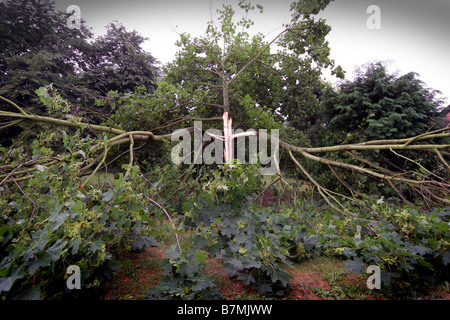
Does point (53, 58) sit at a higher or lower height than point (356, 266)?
higher

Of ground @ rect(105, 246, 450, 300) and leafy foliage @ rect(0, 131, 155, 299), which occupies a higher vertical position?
leafy foliage @ rect(0, 131, 155, 299)

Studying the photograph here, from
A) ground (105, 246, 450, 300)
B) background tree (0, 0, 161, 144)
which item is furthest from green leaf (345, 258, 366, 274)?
background tree (0, 0, 161, 144)

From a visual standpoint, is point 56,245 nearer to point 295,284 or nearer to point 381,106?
point 295,284

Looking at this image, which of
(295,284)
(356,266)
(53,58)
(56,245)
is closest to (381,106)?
(356,266)

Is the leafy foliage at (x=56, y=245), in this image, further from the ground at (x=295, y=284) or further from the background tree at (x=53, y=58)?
the background tree at (x=53, y=58)

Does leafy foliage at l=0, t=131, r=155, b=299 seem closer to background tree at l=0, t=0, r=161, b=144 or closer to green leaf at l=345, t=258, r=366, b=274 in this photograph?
green leaf at l=345, t=258, r=366, b=274

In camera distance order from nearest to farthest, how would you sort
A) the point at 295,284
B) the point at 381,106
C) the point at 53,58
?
the point at 295,284, the point at 381,106, the point at 53,58

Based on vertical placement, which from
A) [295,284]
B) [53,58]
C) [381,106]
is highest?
[53,58]

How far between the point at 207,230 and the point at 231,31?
194 inches

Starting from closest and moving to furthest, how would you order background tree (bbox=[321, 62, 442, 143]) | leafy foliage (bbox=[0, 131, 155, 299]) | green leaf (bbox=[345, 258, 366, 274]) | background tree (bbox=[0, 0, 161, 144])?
leafy foliage (bbox=[0, 131, 155, 299]) < green leaf (bbox=[345, 258, 366, 274]) < background tree (bbox=[321, 62, 442, 143]) < background tree (bbox=[0, 0, 161, 144])

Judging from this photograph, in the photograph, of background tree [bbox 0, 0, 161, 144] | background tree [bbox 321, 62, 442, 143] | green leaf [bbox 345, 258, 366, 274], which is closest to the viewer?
green leaf [bbox 345, 258, 366, 274]

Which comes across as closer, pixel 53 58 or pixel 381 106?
pixel 381 106

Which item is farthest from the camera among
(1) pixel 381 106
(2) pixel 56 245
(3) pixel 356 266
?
(1) pixel 381 106

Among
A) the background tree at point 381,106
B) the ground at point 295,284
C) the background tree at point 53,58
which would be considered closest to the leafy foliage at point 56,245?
the ground at point 295,284
